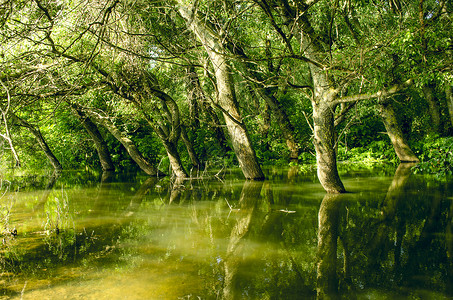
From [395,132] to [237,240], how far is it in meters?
13.1

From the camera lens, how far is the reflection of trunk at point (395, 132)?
628 inches

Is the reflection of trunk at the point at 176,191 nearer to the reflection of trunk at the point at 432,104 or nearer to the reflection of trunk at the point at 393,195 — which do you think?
the reflection of trunk at the point at 393,195

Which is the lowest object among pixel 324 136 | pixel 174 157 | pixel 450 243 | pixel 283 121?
pixel 450 243

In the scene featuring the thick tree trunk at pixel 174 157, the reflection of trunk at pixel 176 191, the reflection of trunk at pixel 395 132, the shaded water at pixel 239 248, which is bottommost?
the shaded water at pixel 239 248

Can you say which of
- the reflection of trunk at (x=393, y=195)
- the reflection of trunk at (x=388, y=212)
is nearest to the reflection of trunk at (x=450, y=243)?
the reflection of trunk at (x=388, y=212)

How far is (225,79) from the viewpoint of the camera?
11.5 metres

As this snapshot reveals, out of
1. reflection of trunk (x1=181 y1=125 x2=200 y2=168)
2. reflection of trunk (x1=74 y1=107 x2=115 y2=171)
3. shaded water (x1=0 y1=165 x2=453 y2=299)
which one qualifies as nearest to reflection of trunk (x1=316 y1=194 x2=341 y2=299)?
shaded water (x1=0 y1=165 x2=453 y2=299)

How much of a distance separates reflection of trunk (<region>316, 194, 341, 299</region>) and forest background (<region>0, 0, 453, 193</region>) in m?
1.60

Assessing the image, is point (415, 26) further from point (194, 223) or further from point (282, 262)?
point (194, 223)

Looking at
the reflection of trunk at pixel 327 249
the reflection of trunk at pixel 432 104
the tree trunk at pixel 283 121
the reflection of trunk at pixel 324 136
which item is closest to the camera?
the reflection of trunk at pixel 327 249

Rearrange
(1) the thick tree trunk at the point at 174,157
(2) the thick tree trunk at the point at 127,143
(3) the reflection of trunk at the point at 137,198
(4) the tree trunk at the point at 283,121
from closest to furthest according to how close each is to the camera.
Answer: (3) the reflection of trunk at the point at 137,198
(1) the thick tree trunk at the point at 174,157
(2) the thick tree trunk at the point at 127,143
(4) the tree trunk at the point at 283,121

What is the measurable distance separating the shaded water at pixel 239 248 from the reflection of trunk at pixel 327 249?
0.04 feet

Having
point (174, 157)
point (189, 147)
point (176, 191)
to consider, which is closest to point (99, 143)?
point (189, 147)

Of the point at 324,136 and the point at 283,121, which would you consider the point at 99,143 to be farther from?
the point at 324,136
